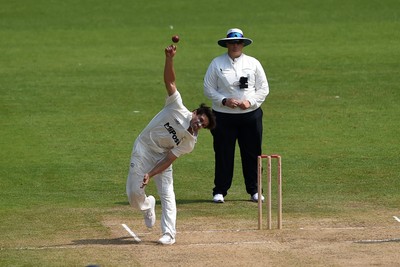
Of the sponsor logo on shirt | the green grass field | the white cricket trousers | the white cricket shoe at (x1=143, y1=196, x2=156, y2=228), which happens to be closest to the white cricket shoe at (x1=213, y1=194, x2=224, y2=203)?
the green grass field

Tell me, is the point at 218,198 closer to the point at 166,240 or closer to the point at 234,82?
the point at 234,82

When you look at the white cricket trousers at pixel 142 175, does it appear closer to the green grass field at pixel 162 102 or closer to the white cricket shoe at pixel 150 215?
the white cricket shoe at pixel 150 215

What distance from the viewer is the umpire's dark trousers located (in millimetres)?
15609

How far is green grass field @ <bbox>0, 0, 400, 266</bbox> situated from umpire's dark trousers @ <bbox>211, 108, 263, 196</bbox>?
13.1 inches

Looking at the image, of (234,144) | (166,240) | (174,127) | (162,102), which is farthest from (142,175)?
(162,102)

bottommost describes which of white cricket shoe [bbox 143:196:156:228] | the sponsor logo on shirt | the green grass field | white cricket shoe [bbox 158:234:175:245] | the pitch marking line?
the green grass field

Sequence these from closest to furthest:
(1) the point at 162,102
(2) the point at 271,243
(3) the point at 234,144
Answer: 1. (2) the point at 271,243
2. (3) the point at 234,144
3. (1) the point at 162,102

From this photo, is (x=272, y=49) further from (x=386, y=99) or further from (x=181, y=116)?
(x=181, y=116)

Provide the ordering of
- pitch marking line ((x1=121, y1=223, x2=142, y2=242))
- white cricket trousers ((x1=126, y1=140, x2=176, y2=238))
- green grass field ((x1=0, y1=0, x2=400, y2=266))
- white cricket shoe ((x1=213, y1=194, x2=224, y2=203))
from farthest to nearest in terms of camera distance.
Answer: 1. white cricket shoe ((x1=213, y1=194, x2=224, y2=203))
2. green grass field ((x1=0, y1=0, x2=400, y2=266))
3. pitch marking line ((x1=121, y1=223, x2=142, y2=242))
4. white cricket trousers ((x1=126, y1=140, x2=176, y2=238))

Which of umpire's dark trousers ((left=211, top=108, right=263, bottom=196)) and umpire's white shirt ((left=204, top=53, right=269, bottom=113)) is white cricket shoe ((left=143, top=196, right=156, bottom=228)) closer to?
umpire's dark trousers ((left=211, top=108, right=263, bottom=196))

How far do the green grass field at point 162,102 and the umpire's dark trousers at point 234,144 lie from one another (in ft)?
1.09

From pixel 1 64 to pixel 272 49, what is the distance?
698cm

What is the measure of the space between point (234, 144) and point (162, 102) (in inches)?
317

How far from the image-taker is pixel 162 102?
2362 centimetres
